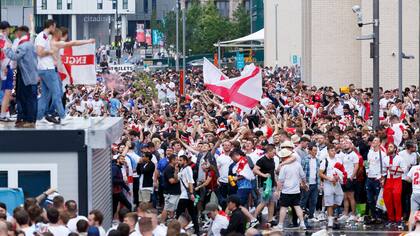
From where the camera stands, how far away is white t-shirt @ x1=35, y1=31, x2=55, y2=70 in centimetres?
1823

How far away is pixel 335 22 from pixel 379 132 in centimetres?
3143

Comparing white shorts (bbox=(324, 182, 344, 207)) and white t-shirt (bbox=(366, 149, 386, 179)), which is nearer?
white t-shirt (bbox=(366, 149, 386, 179))

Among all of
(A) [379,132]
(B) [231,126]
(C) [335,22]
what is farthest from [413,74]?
(A) [379,132]

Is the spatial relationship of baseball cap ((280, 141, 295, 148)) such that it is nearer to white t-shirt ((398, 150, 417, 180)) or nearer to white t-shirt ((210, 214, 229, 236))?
white t-shirt ((398, 150, 417, 180))

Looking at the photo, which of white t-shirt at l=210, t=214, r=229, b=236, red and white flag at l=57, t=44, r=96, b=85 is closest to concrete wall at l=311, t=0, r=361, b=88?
red and white flag at l=57, t=44, r=96, b=85

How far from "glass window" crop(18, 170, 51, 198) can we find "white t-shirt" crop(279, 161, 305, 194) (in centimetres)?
704

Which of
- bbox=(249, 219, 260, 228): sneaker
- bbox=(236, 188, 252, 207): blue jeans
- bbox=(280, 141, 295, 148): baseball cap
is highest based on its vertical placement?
bbox=(280, 141, 295, 148): baseball cap

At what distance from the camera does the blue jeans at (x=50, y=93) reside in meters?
18.7

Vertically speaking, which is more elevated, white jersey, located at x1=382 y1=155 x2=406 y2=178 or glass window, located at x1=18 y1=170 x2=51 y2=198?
glass window, located at x1=18 y1=170 x2=51 y2=198

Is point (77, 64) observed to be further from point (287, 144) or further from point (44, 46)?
point (287, 144)

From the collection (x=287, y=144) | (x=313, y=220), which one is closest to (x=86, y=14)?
(x=313, y=220)

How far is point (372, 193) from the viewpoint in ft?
80.1

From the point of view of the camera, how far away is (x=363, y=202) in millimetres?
24812

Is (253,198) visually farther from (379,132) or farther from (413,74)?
(413,74)
